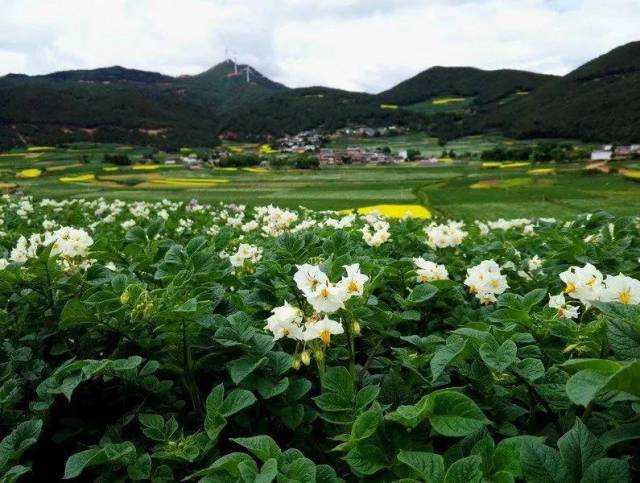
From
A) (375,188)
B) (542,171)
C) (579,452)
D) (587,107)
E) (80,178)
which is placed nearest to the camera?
(579,452)

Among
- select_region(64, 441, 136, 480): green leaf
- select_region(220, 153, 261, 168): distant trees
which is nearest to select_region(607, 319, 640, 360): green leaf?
select_region(64, 441, 136, 480): green leaf

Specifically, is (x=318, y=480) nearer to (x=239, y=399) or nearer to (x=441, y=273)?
(x=239, y=399)

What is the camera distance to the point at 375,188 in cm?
6456

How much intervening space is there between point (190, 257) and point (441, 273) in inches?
67.6

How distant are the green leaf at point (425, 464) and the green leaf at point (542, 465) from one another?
10.3 inches

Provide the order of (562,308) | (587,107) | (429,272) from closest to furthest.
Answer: (562,308)
(429,272)
(587,107)

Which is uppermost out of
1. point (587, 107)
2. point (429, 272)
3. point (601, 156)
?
point (587, 107)

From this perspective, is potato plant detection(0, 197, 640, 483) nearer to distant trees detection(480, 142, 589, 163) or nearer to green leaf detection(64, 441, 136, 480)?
green leaf detection(64, 441, 136, 480)

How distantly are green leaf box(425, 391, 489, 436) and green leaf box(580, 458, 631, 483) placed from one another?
35cm

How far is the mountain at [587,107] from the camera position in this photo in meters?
124

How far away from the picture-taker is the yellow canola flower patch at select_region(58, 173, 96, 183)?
79.3m

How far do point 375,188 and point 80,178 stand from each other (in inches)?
1989

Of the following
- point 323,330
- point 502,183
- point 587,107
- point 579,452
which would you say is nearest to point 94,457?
point 323,330

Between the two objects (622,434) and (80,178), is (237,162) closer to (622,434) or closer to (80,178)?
(80,178)
